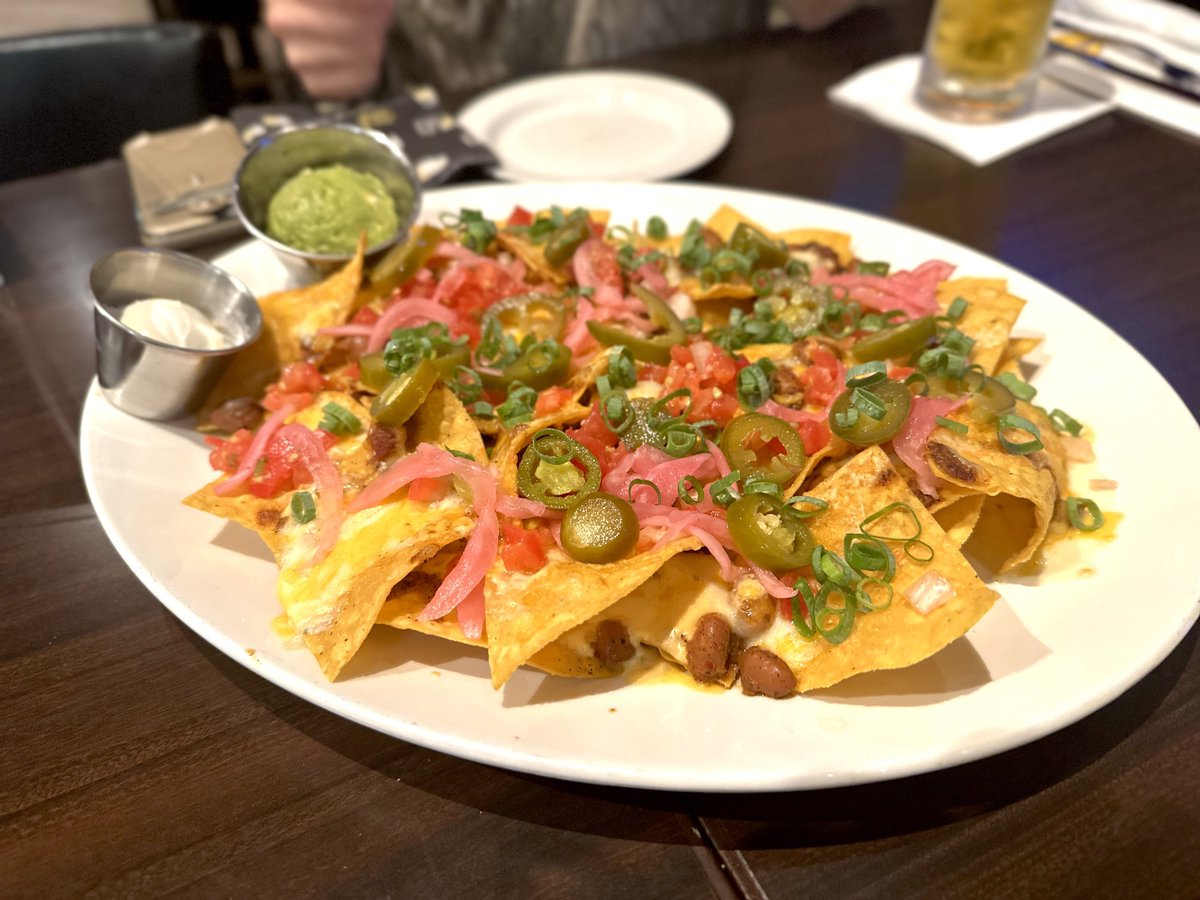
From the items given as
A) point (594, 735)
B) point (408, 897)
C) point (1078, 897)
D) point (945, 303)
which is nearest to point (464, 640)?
point (594, 735)

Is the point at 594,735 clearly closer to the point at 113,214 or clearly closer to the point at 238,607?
the point at 238,607

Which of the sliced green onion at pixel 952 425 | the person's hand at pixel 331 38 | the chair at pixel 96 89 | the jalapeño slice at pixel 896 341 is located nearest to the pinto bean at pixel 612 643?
the sliced green onion at pixel 952 425

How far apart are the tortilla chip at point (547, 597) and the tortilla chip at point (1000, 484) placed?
568 mm

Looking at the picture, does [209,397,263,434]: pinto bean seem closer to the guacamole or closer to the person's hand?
the guacamole

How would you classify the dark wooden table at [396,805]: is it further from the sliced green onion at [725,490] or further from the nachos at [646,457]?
the sliced green onion at [725,490]

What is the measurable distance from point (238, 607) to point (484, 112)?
8.78 ft

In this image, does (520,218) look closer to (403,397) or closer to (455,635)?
(403,397)

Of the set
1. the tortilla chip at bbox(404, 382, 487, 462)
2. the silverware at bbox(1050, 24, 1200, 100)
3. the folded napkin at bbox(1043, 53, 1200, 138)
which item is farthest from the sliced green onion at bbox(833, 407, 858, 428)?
the silverware at bbox(1050, 24, 1200, 100)

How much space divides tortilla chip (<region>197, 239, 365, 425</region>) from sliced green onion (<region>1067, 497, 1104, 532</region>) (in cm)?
176

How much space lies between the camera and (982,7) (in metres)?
3.39

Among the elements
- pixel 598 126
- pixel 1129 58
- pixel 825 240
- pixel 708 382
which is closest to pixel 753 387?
pixel 708 382

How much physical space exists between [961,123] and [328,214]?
8.55 feet

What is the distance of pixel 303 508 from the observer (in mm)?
1826

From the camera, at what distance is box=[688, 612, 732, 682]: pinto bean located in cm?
157
